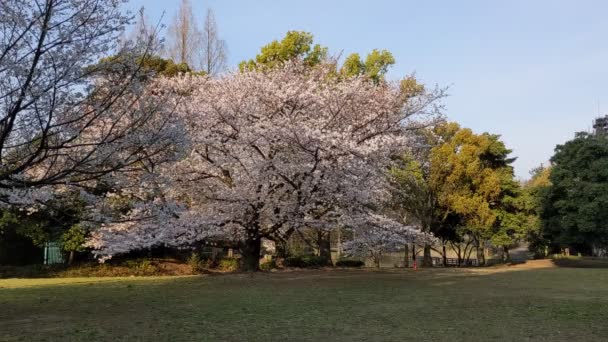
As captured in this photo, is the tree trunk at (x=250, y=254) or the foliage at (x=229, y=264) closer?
the tree trunk at (x=250, y=254)

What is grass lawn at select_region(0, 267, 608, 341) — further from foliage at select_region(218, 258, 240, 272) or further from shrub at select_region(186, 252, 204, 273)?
foliage at select_region(218, 258, 240, 272)

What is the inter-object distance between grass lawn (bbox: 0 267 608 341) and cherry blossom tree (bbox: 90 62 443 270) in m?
1.85

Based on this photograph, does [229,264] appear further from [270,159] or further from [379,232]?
[270,159]

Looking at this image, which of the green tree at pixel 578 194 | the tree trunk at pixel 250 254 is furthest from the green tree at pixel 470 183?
the tree trunk at pixel 250 254

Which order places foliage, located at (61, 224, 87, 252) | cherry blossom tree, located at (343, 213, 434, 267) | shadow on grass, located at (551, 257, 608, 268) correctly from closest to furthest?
cherry blossom tree, located at (343, 213, 434, 267)
foliage, located at (61, 224, 87, 252)
shadow on grass, located at (551, 257, 608, 268)

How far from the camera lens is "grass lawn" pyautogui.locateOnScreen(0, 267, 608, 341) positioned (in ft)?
21.8

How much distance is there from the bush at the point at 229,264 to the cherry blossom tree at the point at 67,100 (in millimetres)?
12231

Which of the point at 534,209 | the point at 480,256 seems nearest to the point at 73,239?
the point at 534,209

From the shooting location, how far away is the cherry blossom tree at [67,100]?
636 cm

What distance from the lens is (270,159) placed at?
13758 millimetres

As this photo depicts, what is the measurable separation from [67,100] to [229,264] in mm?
13883

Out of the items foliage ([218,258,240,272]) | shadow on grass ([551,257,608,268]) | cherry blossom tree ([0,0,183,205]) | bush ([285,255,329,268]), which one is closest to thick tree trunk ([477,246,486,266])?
shadow on grass ([551,257,608,268])

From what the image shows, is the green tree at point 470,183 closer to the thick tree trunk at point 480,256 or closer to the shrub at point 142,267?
the thick tree trunk at point 480,256

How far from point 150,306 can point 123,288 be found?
12.5 feet
